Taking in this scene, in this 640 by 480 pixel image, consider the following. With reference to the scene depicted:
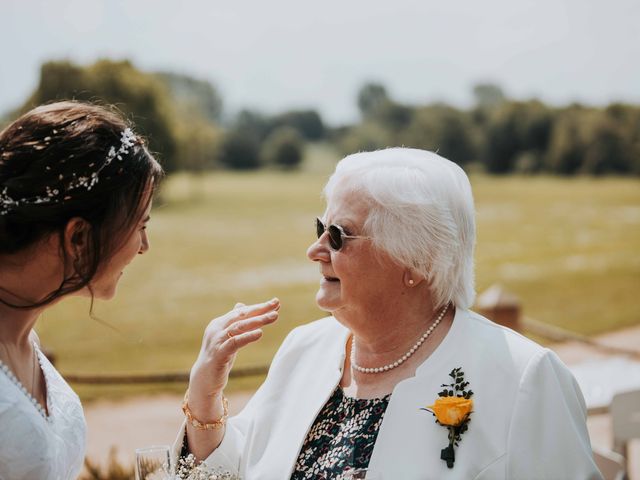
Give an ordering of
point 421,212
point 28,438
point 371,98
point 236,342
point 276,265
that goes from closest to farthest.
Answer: point 28,438
point 236,342
point 421,212
point 276,265
point 371,98

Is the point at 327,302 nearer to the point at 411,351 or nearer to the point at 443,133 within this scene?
the point at 411,351

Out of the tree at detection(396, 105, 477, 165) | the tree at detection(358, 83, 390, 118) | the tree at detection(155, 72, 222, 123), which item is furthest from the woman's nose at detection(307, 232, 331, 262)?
the tree at detection(155, 72, 222, 123)

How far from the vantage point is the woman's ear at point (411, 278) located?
255 cm

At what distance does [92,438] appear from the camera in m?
8.05

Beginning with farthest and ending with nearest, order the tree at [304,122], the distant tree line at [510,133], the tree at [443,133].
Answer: the tree at [304,122]
the tree at [443,133]
the distant tree line at [510,133]

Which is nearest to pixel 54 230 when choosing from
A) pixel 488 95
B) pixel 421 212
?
pixel 421 212

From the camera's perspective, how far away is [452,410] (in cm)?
223

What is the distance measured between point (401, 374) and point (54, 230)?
1302 millimetres

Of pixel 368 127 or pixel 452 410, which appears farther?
pixel 368 127

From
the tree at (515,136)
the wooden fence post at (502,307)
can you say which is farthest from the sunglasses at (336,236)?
the tree at (515,136)

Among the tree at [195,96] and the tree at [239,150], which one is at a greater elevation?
the tree at [195,96]

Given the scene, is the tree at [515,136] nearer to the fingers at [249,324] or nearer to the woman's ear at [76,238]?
the fingers at [249,324]

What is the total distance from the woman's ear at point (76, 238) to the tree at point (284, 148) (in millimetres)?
22628

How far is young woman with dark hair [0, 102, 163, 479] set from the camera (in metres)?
1.80
